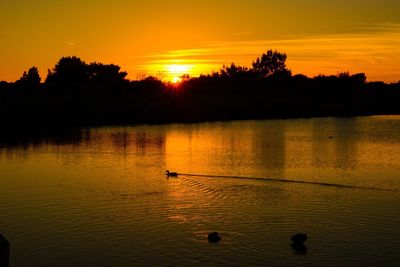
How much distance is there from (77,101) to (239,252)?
236 ft

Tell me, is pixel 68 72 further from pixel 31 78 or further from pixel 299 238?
pixel 299 238

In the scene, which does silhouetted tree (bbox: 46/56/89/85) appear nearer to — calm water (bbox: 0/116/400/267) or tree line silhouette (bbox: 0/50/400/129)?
tree line silhouette (bbox: 0/50/400/129)

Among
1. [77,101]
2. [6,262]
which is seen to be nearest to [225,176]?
[6,262]

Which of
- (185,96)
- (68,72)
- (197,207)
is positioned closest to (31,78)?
(68,72)

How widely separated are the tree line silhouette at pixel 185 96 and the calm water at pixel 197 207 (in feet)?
119

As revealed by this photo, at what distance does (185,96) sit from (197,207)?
77.7 metres

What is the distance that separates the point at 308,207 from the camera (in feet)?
73.4

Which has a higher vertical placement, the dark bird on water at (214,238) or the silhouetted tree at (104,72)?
the silhouetted tree at (104,72)

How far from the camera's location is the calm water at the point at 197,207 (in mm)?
16406

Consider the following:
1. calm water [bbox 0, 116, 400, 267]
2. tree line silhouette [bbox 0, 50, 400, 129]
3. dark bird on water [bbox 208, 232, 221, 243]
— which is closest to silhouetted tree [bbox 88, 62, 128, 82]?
tree line silhouette [bbox 0, 50, 400, 129]

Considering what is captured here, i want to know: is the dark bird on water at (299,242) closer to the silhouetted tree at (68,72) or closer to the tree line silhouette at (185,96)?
the tree line silhouette at (185,96)

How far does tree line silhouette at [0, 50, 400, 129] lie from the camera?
7969 cm

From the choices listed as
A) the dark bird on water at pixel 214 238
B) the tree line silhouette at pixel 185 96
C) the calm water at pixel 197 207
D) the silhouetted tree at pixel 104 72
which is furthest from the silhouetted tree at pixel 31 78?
the dark bird on water at pixel 214 238

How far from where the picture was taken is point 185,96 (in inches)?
3912
